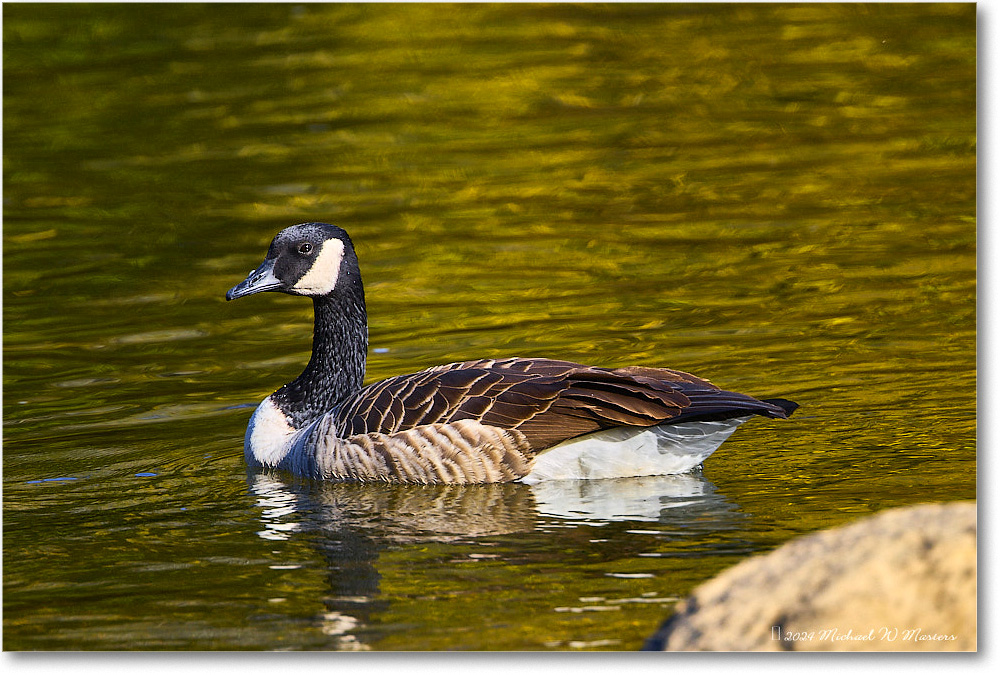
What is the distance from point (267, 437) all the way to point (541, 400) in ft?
7.23

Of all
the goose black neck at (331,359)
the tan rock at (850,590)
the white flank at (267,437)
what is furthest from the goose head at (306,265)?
the tan rock at (850,590)

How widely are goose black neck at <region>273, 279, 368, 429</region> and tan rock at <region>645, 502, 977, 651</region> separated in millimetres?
5283

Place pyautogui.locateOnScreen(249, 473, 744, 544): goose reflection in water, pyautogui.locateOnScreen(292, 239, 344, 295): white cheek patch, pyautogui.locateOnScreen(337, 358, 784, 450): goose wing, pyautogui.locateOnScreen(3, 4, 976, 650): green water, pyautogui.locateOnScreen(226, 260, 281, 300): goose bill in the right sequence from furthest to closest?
pyautogui.locateOnScreen(292, 239, 344, 295): white cheek patch
pyautogui.locateOnScreen(226, 260, 281, 300): goose bill
pyautogui.locateOnScreen(337, 358, 784, 450): goose wing
pyautogui.locateOnScreen(249, 473, 744, 544): goose reflection in water
pyautogui.locateOnScreen(3, 4, 976, 650): green water

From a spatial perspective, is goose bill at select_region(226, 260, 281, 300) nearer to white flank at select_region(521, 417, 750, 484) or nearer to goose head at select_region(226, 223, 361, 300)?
goose head at select_region(226, 223, 361, 300)

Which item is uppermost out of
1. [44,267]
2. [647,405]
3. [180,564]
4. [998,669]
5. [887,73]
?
[887,73]

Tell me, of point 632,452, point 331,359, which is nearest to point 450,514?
point 632,452

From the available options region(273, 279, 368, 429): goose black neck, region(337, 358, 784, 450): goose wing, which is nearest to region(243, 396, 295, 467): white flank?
region(273, 279, 368, 429): goose black neck

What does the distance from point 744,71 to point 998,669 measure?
12984 millimetres

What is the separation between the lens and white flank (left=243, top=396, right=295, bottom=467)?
10.1 meters

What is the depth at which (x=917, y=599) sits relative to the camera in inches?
215

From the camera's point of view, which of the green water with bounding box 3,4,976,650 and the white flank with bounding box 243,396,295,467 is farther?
the white flank with bounding box 243,396,295,467

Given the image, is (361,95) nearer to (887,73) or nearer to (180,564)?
(887,73)

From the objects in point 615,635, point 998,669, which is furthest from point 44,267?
point 998,669

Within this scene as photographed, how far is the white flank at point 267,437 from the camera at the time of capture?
10055 mm
